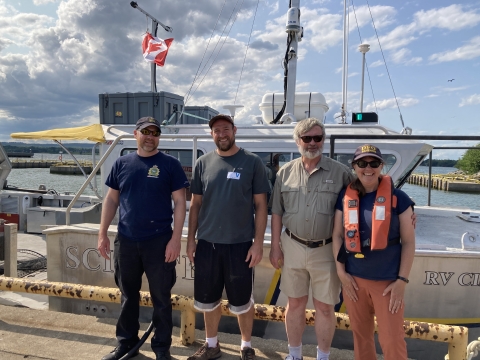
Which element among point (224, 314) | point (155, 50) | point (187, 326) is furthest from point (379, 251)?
point (155, 50)

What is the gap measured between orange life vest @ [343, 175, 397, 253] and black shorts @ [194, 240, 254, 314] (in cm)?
79

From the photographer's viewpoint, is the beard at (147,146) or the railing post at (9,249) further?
the railing post at (9,249)

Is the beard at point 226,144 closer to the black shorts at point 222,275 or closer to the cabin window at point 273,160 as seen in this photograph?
the black shorts at point 222,275

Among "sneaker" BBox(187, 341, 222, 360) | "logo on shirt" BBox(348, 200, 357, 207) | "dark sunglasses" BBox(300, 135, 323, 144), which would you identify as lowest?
"sneaker" BBox(187, 341, 222, 360)

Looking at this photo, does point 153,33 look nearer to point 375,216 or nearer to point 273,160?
point 273,160

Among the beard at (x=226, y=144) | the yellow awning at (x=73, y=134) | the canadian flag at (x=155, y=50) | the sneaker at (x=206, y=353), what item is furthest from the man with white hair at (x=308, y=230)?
the canadian flag at (x=155, y=50)

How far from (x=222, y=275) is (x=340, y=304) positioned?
1445 mm

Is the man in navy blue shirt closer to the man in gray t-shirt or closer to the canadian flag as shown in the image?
the man in gray t-shirt

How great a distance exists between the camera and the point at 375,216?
217 cm

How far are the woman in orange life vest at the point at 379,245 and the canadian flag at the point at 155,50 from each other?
5.59 meters

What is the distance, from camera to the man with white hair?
8.20ft

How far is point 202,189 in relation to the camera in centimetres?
277

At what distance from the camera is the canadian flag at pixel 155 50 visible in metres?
6.88

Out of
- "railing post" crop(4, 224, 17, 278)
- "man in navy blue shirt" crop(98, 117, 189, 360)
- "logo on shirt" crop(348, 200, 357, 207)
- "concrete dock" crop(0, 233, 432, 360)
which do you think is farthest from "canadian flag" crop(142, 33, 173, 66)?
"logo on shirt" crop(348, 200, 357, 207)
